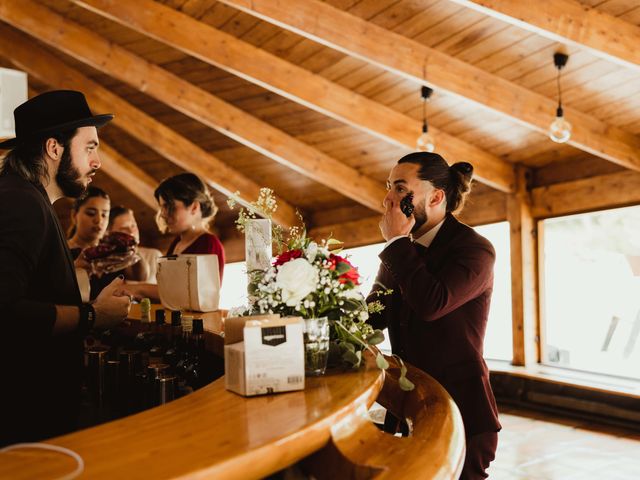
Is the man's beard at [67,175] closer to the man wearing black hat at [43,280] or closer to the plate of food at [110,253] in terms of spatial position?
the man wearing black hat at [43,280]

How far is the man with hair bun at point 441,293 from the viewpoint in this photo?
184 cm

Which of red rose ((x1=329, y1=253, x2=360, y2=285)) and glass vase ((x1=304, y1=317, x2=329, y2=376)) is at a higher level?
red rose ((x1=329, y1=253, x2=360, y2=285))

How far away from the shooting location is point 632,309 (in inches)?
230

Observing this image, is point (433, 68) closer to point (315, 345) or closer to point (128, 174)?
point (315, 345)

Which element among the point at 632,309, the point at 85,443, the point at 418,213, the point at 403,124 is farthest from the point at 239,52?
the point at 85,443

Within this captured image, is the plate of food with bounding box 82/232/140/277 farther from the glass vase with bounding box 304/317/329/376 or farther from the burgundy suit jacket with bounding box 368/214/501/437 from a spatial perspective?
the glass vase with bounding box 304/317/329/376

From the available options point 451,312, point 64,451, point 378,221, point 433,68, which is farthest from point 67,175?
point 378,221

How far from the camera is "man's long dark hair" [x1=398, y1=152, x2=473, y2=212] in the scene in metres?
2.08

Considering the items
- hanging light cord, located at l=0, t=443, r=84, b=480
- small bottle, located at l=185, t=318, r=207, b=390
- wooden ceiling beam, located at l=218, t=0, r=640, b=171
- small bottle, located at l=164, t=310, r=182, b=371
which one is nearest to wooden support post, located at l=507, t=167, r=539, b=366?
wooden ceiling beam, located at l=218, t=0, r=640, b=171

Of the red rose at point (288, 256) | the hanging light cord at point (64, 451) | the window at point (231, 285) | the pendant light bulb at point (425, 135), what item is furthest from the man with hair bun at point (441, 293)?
the window at point (231, 285)

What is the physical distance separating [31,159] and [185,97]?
4626mm

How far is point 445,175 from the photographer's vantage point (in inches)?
83.3

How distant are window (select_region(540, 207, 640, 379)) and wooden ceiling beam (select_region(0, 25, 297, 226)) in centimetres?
313

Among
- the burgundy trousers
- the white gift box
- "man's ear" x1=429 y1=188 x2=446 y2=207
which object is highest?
"man's ear" x1=429 y1=188 x2=446 y2=207
